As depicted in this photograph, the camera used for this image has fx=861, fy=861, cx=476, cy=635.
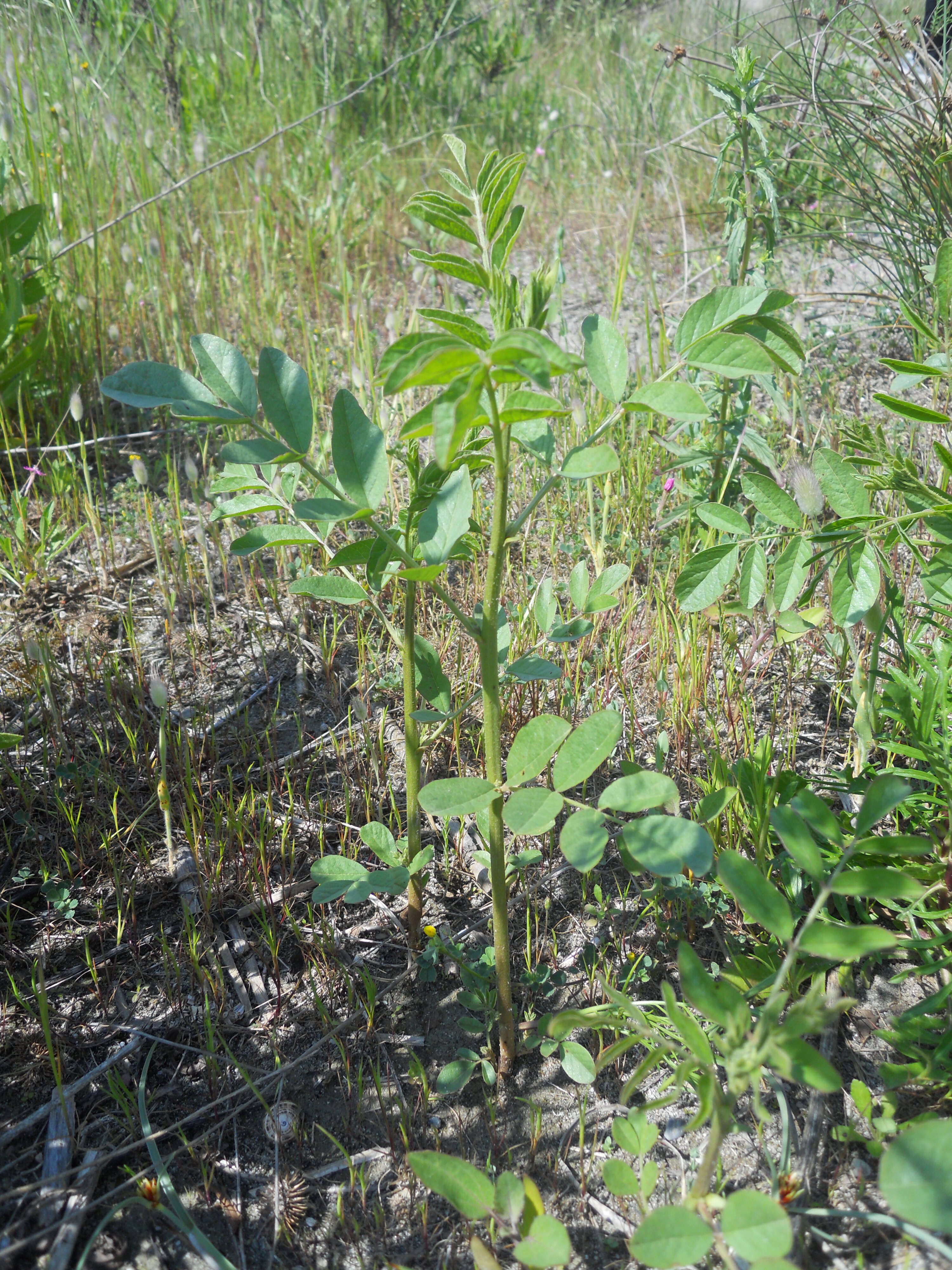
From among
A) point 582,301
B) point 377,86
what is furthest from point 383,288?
point 377,86

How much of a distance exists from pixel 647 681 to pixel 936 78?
2.14 meters

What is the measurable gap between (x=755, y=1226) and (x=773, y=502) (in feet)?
3.05

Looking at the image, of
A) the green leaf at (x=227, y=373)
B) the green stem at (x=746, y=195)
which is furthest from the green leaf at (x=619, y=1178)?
the green stem at (x=746, y=195)

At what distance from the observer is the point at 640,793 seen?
99cm

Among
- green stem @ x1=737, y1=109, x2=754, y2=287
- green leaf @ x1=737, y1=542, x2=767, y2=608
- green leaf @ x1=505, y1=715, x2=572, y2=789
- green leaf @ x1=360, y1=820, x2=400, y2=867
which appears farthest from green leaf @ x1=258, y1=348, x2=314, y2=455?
green stem @ x1=737, y1=109, x2=754, y2=287

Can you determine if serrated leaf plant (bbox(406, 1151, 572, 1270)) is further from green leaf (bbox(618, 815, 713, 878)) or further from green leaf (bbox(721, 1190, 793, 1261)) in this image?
green leaf (bbox(618, 815, 713, 878))

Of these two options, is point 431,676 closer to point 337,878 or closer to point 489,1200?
point 337,878

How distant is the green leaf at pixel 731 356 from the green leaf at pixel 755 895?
0.55m

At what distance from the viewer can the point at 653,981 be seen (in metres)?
1.37

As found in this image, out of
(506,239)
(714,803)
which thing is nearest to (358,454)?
(506,239)

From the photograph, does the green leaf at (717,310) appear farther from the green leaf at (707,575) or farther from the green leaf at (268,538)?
the green leaf at (268,538)

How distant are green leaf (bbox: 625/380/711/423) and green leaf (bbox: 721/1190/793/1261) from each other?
783mm

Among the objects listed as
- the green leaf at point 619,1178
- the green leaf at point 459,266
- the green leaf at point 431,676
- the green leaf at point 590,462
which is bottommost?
the green leaf at point 619,1178

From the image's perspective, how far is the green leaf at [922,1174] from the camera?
776mm
